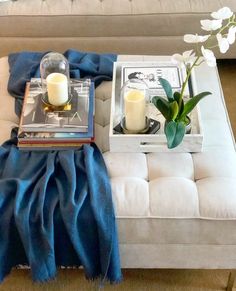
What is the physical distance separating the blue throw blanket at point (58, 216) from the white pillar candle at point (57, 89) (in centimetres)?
20

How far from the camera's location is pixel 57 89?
4.84ft

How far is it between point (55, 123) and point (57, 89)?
11cm

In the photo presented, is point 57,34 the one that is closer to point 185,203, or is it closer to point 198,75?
point 198,75

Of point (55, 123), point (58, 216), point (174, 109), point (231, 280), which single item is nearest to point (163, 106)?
point (174, 109)

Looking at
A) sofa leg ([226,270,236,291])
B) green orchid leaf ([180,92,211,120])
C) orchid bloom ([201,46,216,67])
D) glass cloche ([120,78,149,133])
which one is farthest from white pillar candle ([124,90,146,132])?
sofa leg ([226,270,236,291])

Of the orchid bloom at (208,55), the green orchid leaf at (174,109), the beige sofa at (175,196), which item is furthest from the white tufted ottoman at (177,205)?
the orchid bloom at (208,55)

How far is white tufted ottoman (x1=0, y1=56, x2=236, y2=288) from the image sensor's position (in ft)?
4.19

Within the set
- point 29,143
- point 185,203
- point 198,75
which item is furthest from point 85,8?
point 185,203

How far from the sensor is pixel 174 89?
157 centimetres

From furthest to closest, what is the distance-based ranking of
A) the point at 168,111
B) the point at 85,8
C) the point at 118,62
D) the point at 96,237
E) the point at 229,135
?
the point at 85,8 < the point at 118,62 < the point at 229,135 < the point at 168,111 < the point at 96,237

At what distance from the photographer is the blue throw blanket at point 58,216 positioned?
49.2 inches

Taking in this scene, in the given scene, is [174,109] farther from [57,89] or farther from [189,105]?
[57,89]

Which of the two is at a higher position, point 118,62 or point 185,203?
point 118,62

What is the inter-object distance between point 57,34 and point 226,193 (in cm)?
123
